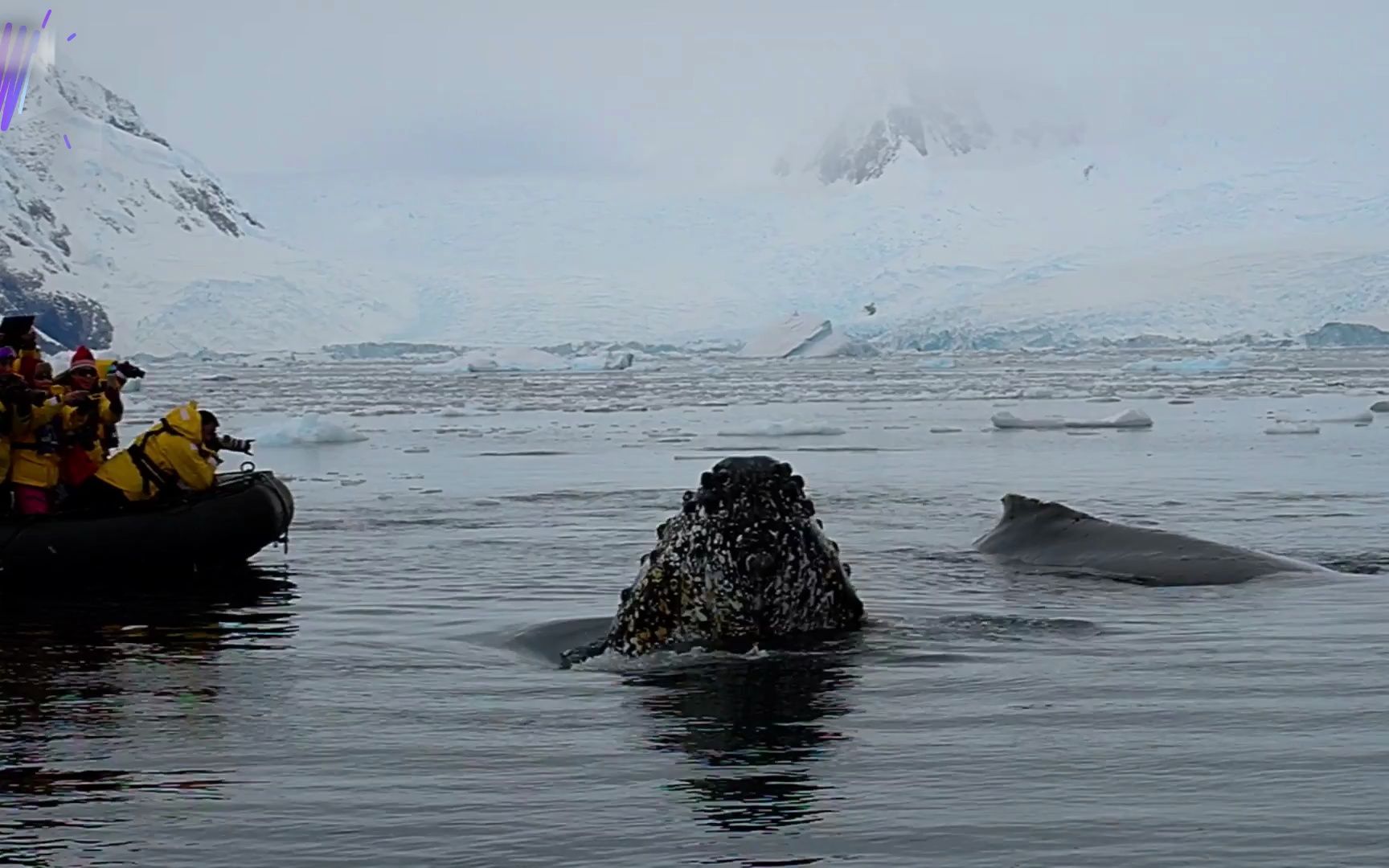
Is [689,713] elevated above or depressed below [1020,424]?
below

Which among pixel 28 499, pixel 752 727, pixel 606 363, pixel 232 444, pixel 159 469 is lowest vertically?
pixel 752 727

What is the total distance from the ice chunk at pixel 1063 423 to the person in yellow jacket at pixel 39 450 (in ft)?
51.9

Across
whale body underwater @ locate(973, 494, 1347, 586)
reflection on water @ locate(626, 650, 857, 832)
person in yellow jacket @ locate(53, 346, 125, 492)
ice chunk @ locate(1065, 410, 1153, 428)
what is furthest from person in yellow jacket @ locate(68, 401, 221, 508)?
ice chunk @ locate(1065, 410, 1153, 428)

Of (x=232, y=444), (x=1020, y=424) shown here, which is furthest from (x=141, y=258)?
(x=232, y=444)

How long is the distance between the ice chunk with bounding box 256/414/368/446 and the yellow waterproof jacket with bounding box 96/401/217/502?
478 inches

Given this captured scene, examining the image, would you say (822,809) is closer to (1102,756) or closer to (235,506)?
(1102,756)

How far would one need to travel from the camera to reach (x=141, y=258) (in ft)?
314

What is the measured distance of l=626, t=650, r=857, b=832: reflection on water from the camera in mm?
5258

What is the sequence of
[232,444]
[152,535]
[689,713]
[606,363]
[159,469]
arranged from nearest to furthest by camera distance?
[689,713] < [152,535] < [159,469] < [232,444] < [606,363]

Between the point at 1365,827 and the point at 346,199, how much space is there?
105729mm

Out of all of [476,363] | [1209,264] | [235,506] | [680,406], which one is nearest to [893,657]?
[235,506]

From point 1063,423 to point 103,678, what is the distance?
19.8 m

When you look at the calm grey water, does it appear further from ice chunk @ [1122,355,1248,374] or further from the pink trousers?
ice chunk @ [1122,355,1248,374]

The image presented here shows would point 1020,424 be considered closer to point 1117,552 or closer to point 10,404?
point 1117,552
